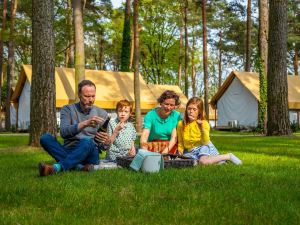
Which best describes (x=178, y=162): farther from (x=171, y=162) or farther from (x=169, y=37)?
(x=169, y=37)

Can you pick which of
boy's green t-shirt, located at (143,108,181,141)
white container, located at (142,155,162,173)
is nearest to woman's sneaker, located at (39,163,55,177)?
white container, located at (142,155,162,173)

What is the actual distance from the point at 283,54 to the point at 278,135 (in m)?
2.80

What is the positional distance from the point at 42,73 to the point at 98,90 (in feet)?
74.2

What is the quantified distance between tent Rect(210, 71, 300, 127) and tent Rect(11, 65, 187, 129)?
414 cm

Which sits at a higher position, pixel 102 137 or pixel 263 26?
pixel 263 26

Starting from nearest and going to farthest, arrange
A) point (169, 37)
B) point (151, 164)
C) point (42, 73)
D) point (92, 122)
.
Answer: point (92, 122) < point (151, 164) < point (42, 73) < point (169, 37)

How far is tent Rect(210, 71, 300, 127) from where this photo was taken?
120ft

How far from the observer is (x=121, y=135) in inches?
304

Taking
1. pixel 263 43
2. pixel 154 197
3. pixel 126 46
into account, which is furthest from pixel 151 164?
pixel 126 46

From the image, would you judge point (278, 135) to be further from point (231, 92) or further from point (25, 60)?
point (25, 60)

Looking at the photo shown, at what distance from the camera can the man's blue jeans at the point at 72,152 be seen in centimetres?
675

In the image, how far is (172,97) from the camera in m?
7.83

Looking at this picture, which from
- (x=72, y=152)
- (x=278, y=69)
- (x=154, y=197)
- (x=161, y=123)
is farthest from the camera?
(x=278, y=69)

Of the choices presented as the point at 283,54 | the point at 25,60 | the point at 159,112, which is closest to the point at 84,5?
the point at 25,60
